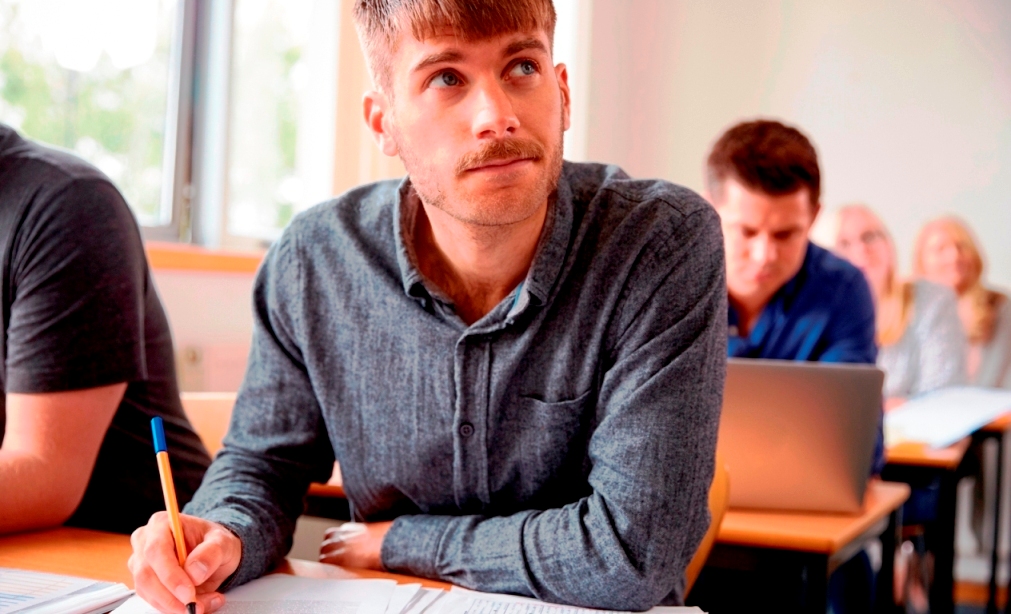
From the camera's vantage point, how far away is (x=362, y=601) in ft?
3.33

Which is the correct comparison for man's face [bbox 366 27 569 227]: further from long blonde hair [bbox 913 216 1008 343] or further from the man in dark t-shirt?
long blonde hair [bbox 913 216 1008 343]

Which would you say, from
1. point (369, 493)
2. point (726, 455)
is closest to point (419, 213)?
point (369, 493)

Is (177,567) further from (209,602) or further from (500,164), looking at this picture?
(500,164)

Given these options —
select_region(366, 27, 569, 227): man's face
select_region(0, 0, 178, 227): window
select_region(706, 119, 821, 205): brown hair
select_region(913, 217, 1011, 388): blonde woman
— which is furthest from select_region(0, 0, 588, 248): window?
select_region(913, 217, 1011, 388): blonde woman

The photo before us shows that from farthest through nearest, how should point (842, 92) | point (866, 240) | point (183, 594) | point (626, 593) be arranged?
point (842, 92) → point (866, 240) → point (626, 593) → point (183, 594)

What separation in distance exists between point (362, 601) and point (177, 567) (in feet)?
0.61

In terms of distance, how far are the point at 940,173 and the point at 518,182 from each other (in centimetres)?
447

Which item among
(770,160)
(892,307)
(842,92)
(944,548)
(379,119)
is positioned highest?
(842,92)

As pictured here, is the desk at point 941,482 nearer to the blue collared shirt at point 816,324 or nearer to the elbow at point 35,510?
the blue collared shirt at point 816,324

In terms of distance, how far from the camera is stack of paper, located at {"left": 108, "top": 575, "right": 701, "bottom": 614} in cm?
99

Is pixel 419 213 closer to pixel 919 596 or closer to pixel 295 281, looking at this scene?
pixel 295 281

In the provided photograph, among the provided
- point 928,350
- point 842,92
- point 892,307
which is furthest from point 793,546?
point 842,92

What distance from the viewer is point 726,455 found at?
180 cm

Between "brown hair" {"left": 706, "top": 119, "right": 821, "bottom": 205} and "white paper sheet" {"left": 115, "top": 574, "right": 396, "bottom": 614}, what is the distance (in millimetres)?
1602
